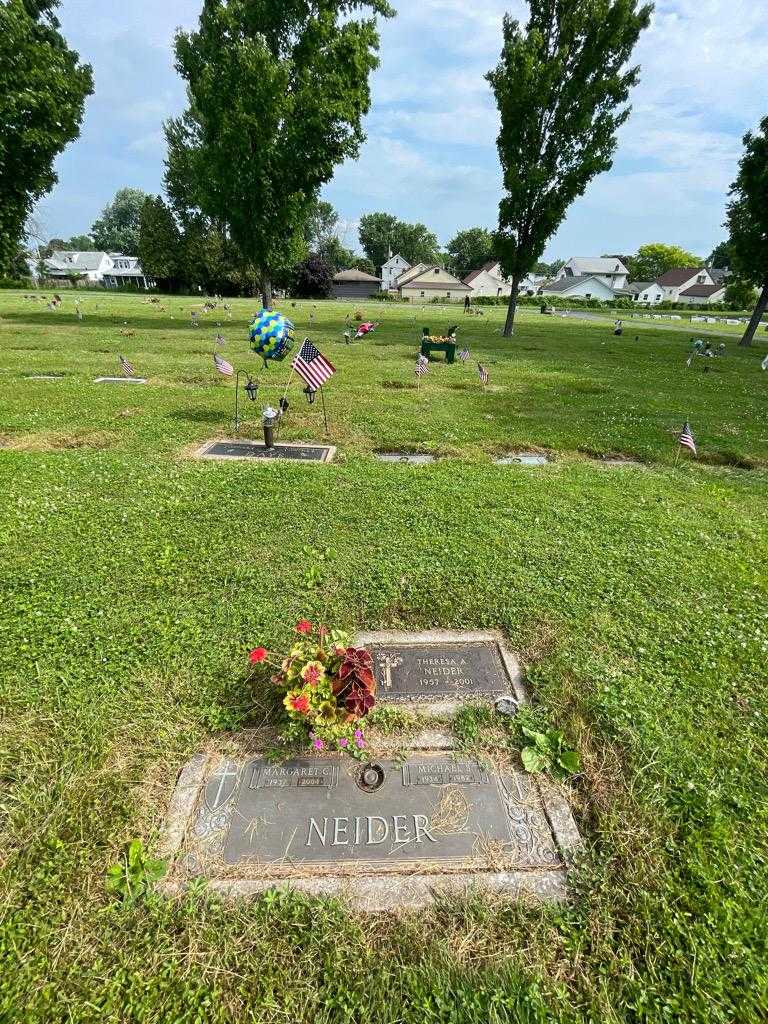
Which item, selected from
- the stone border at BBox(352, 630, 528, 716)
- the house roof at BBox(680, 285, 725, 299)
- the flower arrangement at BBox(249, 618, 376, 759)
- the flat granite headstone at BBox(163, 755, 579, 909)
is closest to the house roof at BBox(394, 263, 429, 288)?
the house roof at BBox(680, 285, 725, 299)

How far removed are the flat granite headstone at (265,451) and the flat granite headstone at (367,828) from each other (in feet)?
16.0

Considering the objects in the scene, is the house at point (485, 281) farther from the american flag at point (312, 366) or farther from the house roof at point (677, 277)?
the american flag at point (312, 366)

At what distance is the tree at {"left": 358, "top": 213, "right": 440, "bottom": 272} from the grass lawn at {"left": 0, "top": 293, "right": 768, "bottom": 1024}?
9578cm

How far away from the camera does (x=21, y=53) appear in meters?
15.6

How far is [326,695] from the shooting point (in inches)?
109

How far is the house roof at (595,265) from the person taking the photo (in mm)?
94938

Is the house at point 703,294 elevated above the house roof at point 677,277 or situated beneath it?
situated beneath

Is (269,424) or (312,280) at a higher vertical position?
→ (269,424)

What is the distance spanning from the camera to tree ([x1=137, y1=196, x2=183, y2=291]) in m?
48.2

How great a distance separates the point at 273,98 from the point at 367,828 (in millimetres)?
23427

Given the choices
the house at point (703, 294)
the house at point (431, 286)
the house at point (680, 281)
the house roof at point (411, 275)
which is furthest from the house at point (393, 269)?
the house at point (703, 294)

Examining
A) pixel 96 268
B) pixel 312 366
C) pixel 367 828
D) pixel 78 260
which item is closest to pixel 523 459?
pixel 312 366

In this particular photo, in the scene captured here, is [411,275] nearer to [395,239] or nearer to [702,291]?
[395,239]

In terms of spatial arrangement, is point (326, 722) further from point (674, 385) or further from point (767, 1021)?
point (674, 385)
